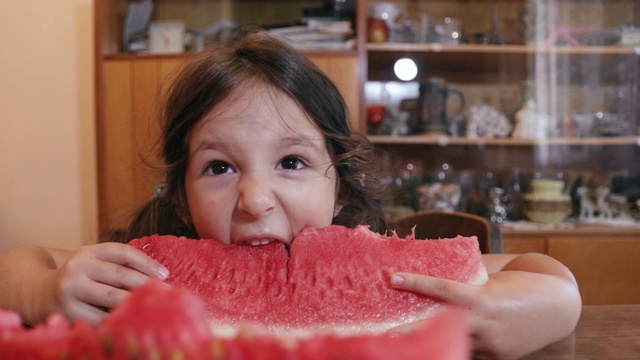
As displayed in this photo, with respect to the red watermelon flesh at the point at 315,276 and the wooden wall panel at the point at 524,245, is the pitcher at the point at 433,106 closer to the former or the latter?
the wooden wall panel at the point at 524,245

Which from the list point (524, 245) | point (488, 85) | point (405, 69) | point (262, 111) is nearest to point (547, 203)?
point (524, 245)

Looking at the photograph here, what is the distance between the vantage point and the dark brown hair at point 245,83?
35.6 inches

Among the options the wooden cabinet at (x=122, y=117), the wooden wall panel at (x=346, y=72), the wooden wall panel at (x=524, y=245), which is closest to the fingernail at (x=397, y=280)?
the wooden wall panel at (x=346, y=72)

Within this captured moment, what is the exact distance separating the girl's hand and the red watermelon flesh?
0.04m

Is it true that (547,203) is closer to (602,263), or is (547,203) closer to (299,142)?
(602,263)

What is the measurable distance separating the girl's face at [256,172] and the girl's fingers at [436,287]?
22cm

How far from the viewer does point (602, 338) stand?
0.67m

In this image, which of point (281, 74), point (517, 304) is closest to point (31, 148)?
point (281, 74)

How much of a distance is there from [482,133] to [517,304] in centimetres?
226

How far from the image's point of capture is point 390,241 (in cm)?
73

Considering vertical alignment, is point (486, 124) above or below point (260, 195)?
above

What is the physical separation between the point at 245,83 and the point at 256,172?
185 millimetres

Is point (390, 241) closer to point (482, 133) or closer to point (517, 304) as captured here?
point (517, 304)

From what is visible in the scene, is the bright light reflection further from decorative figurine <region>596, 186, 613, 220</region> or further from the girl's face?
the girl's face
